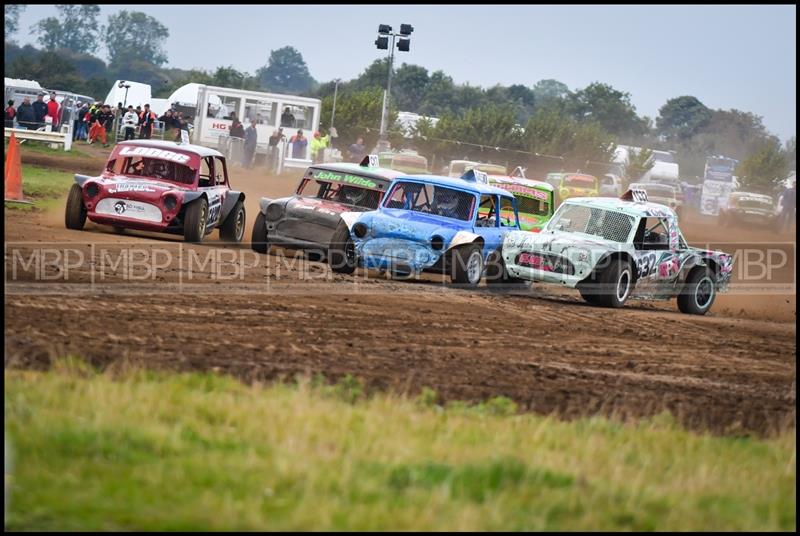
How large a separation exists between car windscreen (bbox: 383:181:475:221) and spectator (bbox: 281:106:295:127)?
83.0ft

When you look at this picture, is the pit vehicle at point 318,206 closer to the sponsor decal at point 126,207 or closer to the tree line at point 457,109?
the sponsor decal at point 126,207

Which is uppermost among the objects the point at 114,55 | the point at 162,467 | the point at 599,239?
the point at 114,55

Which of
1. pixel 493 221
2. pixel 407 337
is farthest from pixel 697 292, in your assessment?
pixel 407 337

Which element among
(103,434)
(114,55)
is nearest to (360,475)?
(103,434)

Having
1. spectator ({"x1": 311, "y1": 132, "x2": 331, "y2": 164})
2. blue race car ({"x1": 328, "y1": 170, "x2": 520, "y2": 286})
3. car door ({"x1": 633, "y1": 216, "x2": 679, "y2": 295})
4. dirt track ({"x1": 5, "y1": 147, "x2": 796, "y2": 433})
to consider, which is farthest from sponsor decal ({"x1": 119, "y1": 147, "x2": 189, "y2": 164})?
spectator ({"x1": 311, "y1": 132, "x2": 331, "y2": 164})

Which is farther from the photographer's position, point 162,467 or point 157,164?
point 157,164

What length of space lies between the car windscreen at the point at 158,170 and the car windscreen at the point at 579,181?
25.9 metres

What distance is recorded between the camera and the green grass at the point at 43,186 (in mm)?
21044

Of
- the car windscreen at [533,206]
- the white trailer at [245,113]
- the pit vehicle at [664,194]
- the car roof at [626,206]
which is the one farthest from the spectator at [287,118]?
the car roof at [626,206]

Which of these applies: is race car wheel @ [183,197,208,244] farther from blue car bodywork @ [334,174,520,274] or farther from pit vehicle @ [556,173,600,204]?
pit vehicle @ [556,173,600,204]

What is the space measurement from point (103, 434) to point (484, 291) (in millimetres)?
10091

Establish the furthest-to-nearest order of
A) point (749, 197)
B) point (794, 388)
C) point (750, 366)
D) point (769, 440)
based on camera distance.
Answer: point (749, 197) → point (750, 366) → point (794, 388) → point (769, 440)

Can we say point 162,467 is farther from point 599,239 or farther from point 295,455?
point 599,239

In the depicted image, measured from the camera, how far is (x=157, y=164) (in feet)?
58.7
